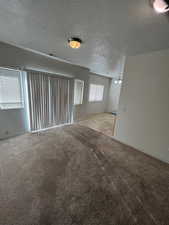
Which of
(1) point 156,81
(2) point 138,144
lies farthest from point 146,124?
(1) point 156,81

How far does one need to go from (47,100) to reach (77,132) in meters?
1.62

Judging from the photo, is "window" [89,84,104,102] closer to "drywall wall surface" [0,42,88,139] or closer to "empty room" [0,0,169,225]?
"empty room" [0,0,169,225]

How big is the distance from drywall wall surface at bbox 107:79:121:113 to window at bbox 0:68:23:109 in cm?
565

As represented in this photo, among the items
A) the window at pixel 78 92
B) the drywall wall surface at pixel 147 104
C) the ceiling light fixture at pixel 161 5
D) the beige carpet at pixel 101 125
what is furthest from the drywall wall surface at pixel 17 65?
the ceiling light fixture at pixel 161 5

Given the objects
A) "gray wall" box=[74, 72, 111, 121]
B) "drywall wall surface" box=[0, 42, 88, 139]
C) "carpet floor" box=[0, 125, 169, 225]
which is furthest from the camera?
"gray wall" box=[74, 72, 111, 121]

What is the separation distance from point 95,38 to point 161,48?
1.50 metres

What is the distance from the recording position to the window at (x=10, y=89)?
108 inches

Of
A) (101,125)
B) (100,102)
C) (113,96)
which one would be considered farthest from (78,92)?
(113,96)

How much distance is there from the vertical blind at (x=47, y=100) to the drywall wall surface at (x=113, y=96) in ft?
12.5

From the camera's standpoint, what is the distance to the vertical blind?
323cm

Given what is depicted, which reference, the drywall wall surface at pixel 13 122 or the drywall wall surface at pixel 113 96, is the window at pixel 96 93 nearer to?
the drywall wall surface at pixel 113 96

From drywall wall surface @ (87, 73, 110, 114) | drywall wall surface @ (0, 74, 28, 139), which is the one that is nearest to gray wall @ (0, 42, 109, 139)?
drywall wall surface @ (0, 74, 28, 139)

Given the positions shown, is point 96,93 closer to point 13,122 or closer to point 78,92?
point 78,92

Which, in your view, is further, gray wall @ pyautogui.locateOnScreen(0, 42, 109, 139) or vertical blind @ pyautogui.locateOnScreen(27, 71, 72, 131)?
vertical blind @ pyautogui.locateOnScreen(27, 71, 72, 131)
